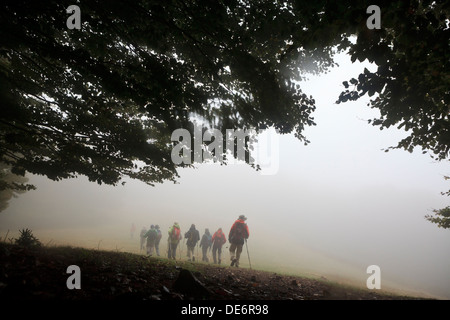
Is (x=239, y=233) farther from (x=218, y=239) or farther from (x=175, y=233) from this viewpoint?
(x=175, y=233)

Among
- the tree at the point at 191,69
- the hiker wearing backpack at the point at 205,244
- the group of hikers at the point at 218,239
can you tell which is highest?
the tree at the point at 191,69

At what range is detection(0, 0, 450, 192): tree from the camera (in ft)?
9.45

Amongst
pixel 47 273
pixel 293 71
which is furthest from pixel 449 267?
pixel 47 273

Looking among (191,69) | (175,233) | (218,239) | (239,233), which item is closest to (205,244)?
(218,239)

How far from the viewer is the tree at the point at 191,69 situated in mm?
2879

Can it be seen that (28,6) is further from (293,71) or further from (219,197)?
(219,197)

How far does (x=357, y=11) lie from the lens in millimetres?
2264

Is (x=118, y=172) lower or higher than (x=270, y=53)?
lower

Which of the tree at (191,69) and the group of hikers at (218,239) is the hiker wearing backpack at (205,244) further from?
the tree at (191,69)

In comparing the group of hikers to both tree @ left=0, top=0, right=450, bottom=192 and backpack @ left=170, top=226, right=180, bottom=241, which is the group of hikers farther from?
tree @ left=0, top=0, right=450, bottom=192

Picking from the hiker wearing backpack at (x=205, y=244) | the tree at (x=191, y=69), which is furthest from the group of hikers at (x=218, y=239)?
the tree at (x=191, y=69)

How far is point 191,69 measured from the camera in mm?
5312

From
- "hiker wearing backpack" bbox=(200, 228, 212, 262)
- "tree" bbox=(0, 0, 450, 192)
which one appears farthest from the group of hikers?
"tree" bbox=(0, 0, 450, 192)

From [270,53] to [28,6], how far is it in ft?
16.6
